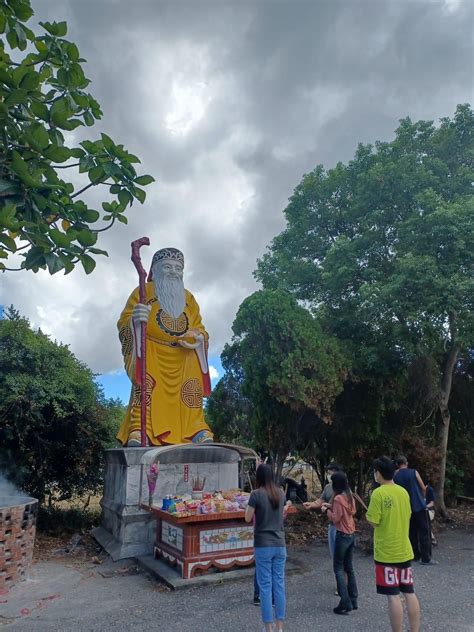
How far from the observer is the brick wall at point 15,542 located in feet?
20.1

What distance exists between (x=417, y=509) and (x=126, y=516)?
424 cm

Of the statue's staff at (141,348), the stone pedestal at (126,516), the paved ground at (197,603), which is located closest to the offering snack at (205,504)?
the paved ground at (197,603)

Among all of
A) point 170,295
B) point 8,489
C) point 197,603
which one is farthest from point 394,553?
point 8,489

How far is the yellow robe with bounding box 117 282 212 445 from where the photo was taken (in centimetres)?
877

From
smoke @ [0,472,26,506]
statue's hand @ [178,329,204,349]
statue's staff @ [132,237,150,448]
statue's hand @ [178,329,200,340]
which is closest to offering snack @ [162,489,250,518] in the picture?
statue's staff @ [132,237,150,448]

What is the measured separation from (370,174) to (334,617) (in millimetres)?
8817

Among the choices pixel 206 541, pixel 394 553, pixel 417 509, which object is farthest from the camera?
pixel 417 509

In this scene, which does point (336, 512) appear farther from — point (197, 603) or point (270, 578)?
point (197, 603)

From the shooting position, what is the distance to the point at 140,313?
28.6 feet

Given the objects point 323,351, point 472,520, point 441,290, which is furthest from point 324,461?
point 441,290

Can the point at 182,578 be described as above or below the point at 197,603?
above

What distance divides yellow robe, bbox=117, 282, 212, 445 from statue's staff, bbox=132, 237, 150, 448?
0.64 ft

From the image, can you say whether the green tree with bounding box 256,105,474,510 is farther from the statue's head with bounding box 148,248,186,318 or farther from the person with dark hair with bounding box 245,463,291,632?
the person with dark hair with bounding box 245,463,291,632

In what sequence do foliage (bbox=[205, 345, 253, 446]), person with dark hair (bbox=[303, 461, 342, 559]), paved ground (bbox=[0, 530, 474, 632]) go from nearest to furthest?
1. paved ground (bbox=[0, 530, 474, 632])
2. person with dark hair (bbox=[303, 461, 342, 559])
3. foliage (bbox=[205, 345, 253, 446])
